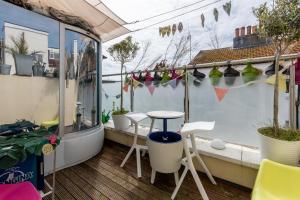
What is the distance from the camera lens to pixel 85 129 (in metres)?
2.86

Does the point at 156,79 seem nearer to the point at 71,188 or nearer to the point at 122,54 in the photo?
the point at 122,54

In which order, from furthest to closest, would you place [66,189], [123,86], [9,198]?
1. [123,86]
2. [66,189]
3. [9,198]

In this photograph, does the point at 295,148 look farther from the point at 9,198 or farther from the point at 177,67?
the point at 9,198

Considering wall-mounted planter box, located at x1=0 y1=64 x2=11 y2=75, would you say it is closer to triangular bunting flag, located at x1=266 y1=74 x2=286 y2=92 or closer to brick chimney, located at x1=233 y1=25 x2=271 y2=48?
triangular bunting flag, located at x1=266 y1=74 x2=286 y2=92

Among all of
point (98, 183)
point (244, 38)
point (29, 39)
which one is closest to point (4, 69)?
point (29, 39)

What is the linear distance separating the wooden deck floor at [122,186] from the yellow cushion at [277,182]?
0.47 meters

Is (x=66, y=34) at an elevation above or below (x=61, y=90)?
above

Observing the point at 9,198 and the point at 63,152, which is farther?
the point at 63,152

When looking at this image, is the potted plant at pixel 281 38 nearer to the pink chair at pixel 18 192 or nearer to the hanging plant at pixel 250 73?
the hanging plant at pixel 250 73

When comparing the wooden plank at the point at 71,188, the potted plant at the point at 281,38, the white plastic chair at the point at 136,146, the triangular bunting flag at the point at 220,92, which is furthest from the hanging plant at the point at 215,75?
the wooden plank at the point at 71,188

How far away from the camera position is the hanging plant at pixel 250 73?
217 centimetres

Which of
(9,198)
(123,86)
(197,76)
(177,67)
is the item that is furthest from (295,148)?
(123,86)

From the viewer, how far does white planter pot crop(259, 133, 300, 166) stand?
5.47 feet

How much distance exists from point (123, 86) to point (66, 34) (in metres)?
1.45
